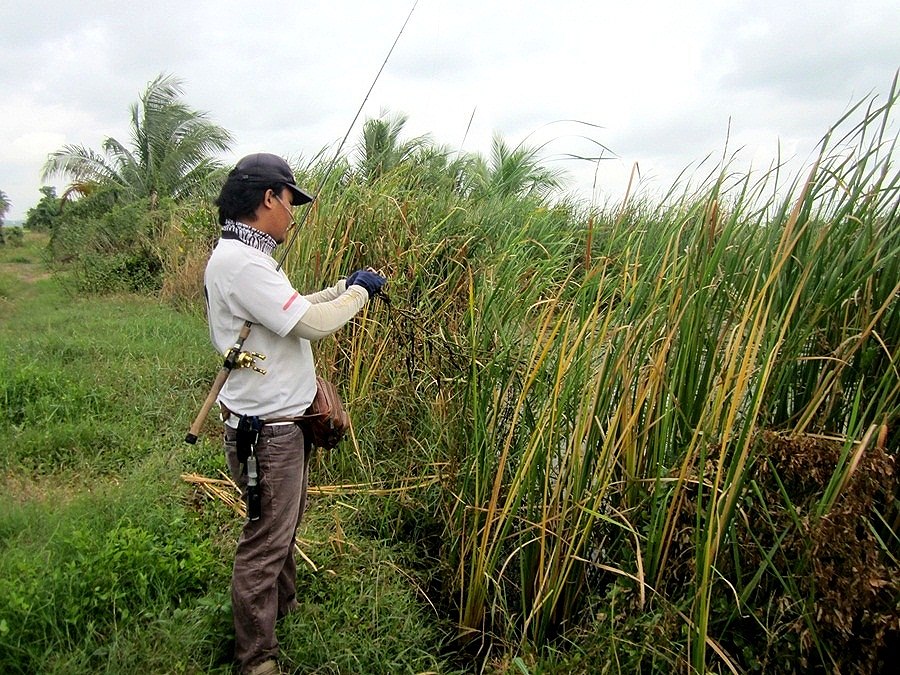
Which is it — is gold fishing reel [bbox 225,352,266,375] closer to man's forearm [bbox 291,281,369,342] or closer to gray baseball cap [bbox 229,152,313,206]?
man's forearm [bbox 291,281,369,342]

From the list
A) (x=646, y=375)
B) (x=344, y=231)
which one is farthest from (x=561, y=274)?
(x=646, y=375)

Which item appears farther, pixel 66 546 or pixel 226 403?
pixel 66 546

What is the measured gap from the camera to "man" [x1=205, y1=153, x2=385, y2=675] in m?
2.11

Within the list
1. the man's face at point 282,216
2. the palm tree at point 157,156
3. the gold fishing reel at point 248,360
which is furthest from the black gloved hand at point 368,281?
the palm tree at point 157,156

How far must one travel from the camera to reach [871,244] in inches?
74.8

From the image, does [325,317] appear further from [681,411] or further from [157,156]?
[157,156]

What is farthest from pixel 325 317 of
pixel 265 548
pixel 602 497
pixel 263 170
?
pixel 602 497

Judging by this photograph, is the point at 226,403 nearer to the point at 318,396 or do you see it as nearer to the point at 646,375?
the point at 318,396

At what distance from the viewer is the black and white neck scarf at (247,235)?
6.95 ft

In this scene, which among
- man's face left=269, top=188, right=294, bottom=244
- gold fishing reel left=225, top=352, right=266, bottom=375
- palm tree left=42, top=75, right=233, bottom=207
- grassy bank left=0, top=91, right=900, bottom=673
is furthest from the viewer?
palm tree left=42, top=75, right=233, bottom=207

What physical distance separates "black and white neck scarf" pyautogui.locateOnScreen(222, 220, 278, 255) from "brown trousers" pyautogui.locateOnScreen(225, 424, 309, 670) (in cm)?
A: 59

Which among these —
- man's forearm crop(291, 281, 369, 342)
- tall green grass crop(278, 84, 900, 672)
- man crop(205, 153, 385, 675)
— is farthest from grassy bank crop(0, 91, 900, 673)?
man's forearm crop(291, 281, 369, 342)

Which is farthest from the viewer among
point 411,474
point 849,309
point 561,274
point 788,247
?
point 561,274

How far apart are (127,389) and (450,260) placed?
103 inches
